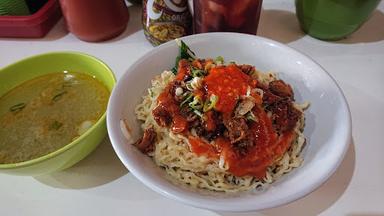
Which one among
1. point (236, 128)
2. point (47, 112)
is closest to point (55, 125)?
point (47, 112)

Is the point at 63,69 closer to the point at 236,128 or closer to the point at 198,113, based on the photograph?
the point at 198,113

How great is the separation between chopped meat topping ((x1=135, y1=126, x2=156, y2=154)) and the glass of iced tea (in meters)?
0.56

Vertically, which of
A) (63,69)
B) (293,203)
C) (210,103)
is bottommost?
(293,203)

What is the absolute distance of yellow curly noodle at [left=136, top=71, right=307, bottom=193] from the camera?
97 centimetres

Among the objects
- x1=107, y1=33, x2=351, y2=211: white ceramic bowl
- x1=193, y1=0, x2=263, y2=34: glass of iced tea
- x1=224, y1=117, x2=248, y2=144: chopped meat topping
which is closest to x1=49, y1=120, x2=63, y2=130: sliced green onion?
x1=107, y1=33, x2=351, y2=211: white ceramic bowl

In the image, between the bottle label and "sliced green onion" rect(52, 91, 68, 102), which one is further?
the bottle label

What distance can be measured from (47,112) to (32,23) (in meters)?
0.64

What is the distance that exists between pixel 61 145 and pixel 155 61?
438mm

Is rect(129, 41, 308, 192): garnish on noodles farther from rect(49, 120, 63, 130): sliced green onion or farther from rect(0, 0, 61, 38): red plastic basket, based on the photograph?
rect(0, 0, 61, 38): red plastic basket

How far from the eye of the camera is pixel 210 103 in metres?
0.99

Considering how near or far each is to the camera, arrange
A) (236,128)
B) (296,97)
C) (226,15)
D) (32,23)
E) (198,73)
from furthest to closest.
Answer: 1. (32,23)
2. (226,15)
3. (296,97)
4. (198,73)
5. (236,128)

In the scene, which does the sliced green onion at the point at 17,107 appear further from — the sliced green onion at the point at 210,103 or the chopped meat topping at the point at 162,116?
the sliced green onion at the point at 210,103

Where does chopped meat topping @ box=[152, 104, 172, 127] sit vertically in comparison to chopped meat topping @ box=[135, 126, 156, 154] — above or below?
above

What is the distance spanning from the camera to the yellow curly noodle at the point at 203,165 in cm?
97
